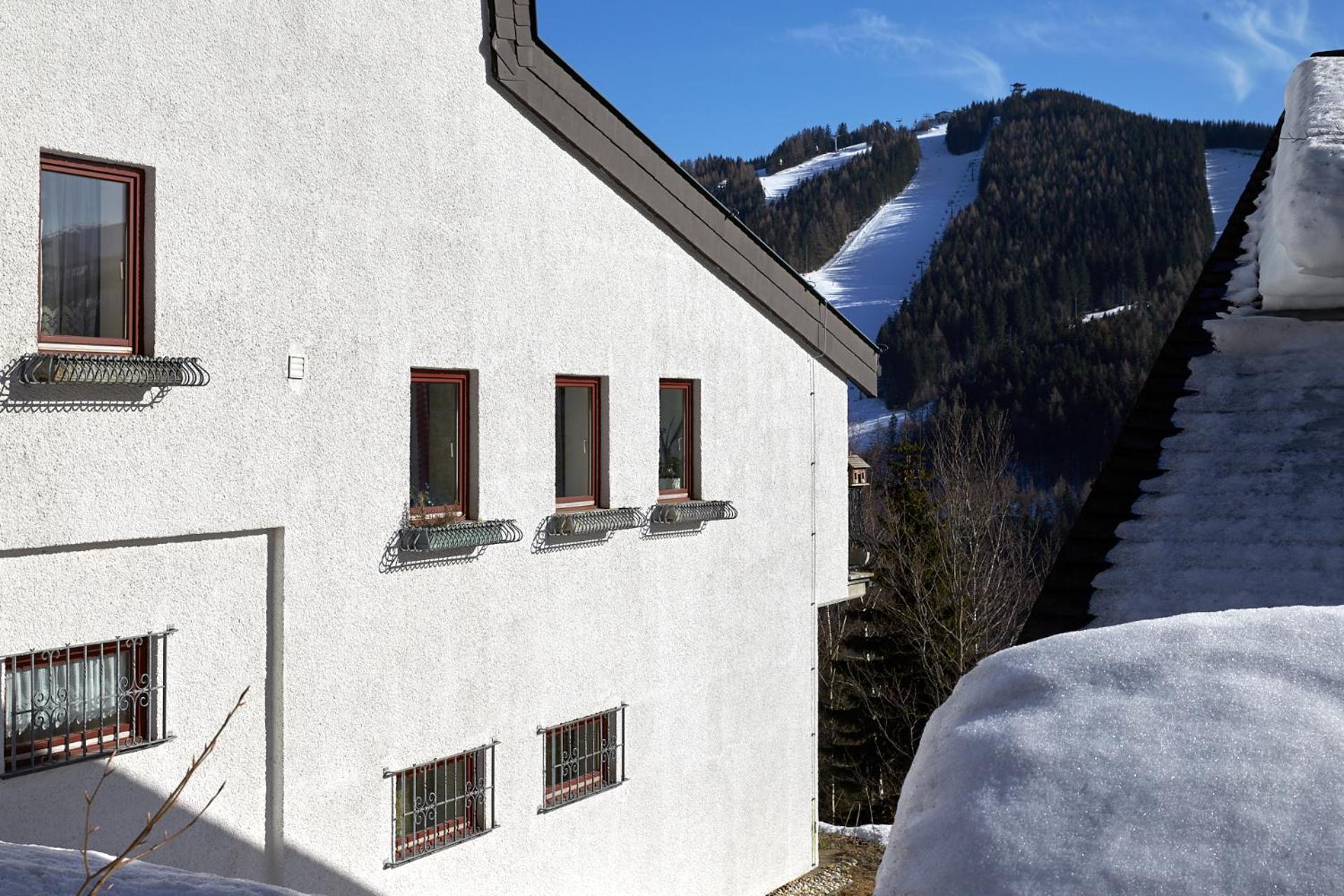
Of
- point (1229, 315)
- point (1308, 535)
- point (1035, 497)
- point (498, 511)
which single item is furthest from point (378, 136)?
point (1035, 497)

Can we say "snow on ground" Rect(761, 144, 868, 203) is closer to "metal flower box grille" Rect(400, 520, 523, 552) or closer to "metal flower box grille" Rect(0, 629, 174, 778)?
"metal flower box grille" Rect(400, 520, 523, 552)

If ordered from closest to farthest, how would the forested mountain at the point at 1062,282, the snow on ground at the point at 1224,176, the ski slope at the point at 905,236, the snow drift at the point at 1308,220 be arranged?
1. the snow drift at the point at 1308,220
2. the forested mountain at the point at 1062,282
3. the snow on ground at the point at 1224,176
4. the ski slope at the point at 905,236

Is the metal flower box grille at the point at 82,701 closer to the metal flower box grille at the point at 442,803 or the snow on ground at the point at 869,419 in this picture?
the metal flower box grille at the point at 442,803

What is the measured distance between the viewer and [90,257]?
6.91 meters

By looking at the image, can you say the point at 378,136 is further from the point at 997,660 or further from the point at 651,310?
the point at 997,660

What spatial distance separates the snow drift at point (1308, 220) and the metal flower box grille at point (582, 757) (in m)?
7.12

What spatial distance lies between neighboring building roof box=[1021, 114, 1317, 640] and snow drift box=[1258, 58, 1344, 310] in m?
0.15

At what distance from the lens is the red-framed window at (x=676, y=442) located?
38.7 feet

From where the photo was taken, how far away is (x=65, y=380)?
643cm

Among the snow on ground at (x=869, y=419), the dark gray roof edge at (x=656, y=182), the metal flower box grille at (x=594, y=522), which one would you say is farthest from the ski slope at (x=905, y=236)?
the metal flower box grille at (x=594, y=522)

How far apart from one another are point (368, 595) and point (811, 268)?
5291 inches

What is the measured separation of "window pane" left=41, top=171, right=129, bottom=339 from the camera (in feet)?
22.1

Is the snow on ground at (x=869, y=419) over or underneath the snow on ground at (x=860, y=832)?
over

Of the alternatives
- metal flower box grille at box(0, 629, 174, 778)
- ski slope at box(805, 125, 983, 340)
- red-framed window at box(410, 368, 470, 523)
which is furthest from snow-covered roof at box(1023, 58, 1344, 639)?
ski slope at box(805, 125, 983, 340)
